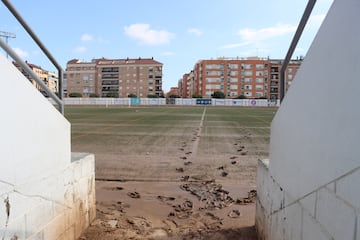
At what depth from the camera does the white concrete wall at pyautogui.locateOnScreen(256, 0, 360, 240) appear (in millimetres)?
1470

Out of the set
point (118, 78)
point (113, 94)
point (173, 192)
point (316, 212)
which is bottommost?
point (173, 192)

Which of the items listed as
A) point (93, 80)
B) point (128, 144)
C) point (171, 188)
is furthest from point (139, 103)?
point (171, 188)

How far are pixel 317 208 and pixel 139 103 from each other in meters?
67.1

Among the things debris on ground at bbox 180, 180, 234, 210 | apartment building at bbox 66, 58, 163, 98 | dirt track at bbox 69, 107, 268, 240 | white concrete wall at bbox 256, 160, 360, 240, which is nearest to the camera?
white concrete wall at bbox 256, 160, 360, 240

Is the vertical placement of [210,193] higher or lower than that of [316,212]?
lower

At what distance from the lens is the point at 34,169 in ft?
7.84

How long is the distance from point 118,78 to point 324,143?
10607cm

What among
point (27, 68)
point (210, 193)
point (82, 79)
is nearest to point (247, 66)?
point (82, 79)

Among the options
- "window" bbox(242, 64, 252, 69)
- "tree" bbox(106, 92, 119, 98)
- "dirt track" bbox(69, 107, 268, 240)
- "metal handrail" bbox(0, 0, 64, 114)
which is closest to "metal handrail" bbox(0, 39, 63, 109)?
"metal handrail" bbox(0, 0, 64, 114)

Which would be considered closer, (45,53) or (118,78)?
(45,53)

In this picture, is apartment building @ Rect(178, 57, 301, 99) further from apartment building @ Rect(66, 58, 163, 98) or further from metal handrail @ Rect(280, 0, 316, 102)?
metal handrail @ Rect(280, 0, 316, 102)

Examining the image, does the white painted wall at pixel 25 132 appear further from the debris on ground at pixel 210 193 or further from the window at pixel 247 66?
the window at pixel 247 66

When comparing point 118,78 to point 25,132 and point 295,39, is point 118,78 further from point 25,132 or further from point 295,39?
point 25,132

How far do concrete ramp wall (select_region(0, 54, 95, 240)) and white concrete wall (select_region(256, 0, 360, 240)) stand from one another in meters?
1.92
